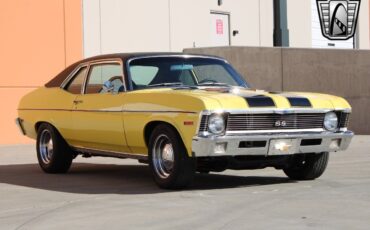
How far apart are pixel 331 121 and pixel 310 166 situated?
0.77m

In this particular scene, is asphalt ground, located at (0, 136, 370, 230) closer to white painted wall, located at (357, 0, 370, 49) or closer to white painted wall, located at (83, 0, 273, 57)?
white painted wall, located at (83, 0, 273, 57)

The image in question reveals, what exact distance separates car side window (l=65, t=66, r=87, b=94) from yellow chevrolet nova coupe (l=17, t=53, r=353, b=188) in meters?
0.02

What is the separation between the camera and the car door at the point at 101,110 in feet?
29.9

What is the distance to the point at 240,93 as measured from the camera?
8.55 m

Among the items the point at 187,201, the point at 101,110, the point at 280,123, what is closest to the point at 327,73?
the point at 101,110

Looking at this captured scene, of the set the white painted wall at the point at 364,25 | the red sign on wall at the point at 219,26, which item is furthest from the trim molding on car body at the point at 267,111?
the white painted wall at the point at 364,25

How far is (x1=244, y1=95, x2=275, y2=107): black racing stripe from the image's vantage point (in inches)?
319

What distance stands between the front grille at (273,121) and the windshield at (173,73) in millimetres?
1346

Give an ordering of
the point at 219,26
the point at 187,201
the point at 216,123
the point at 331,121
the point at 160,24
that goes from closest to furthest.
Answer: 1. the point at 187,201
2. the point at 216,123
3. the point at 331,121
4. the point at 160,24
5. the point at 219,26

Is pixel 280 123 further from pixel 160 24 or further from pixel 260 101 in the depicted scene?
pixel 160 24

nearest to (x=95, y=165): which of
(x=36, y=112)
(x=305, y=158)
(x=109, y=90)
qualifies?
(x=36, y=112)

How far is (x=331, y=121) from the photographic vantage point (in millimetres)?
8703

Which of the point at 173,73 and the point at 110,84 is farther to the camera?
the point at 173,73

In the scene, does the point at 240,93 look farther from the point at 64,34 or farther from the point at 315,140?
the point at 64,34
